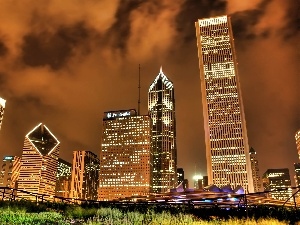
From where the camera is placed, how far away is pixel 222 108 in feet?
527

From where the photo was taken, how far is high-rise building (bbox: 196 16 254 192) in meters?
151

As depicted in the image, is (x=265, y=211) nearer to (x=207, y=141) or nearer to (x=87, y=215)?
(x=87, y=215)

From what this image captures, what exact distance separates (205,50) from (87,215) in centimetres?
16010

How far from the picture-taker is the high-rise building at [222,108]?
151250 millimetres

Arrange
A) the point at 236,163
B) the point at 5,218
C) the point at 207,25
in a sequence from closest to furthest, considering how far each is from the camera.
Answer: the point at 5,218 < the point at 236,163 < the point at 207,25

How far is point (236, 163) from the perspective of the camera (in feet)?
497

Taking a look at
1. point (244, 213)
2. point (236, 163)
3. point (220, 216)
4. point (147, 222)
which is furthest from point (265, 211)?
point (236, 163)

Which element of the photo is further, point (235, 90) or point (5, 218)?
point (235, 90)

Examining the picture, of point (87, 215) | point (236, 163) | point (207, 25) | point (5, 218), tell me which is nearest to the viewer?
point (5, 218)

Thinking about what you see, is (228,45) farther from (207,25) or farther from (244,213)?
(244,213)

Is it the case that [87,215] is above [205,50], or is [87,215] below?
below

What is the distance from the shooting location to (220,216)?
57.5 feet

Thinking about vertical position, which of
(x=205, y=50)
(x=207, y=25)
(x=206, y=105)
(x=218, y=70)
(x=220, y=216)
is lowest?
(x=220, y=216)

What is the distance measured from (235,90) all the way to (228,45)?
24952mm
